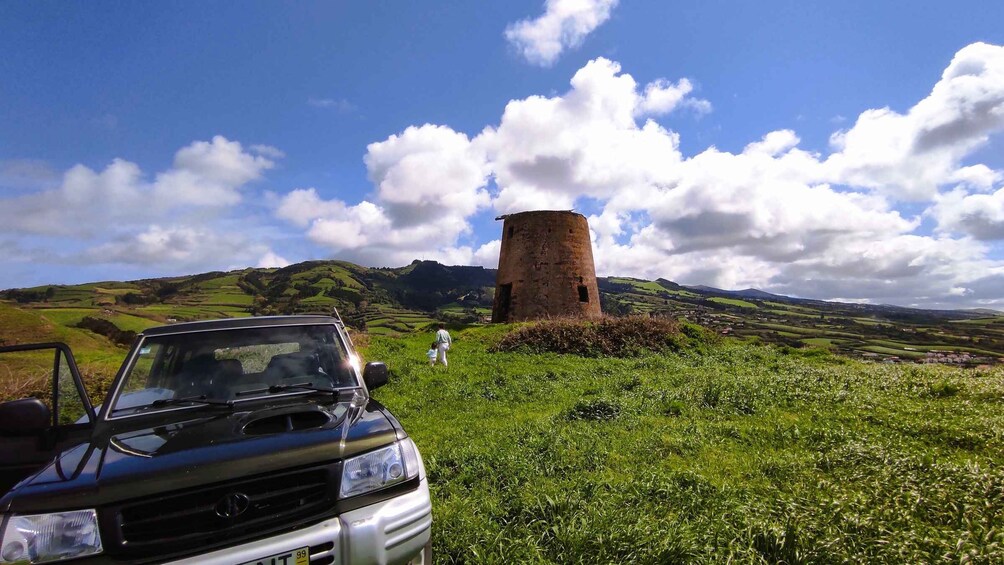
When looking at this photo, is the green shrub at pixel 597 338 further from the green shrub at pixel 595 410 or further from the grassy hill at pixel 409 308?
the green shrub at pixel 595 410

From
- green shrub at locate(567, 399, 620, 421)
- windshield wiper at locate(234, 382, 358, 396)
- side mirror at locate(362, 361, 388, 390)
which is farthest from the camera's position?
green shrub at locate(567, 399, 620, 421)

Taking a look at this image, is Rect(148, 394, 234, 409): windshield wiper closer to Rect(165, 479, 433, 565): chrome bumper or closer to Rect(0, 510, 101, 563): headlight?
Rect(0, 510, 101, 563): headlight

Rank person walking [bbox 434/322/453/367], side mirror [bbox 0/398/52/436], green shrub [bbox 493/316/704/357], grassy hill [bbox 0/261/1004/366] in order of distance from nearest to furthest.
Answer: side mirror [bbox 0/398/52/436] → person walking [bbox 434/322/453/367] → green shrub [bbox 493/316/704/357] → grassy hill [bbox 0/261/1004/366]

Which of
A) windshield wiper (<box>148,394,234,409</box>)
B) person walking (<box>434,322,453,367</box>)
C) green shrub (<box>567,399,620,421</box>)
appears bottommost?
green shrub (<box>567,399,620,421</box>)

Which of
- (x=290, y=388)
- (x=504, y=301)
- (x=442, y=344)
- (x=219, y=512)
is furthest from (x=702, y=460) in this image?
(x=504, y=301)

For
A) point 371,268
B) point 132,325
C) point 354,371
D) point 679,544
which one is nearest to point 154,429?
point 354,371

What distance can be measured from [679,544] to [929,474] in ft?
9.60

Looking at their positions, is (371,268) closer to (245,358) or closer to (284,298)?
(284,298)

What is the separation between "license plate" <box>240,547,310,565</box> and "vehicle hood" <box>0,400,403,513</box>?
42 centimetres

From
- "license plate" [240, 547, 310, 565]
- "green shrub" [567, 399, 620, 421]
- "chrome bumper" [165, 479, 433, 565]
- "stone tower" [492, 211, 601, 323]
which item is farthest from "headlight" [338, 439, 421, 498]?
"stone tower" [492, 211, 601, 323]

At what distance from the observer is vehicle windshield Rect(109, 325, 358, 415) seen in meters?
3.38

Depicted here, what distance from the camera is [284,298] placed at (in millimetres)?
72500

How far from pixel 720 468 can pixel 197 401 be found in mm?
5197

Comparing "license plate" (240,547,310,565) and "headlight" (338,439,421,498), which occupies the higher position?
"headlight" (338,439,421,498)
